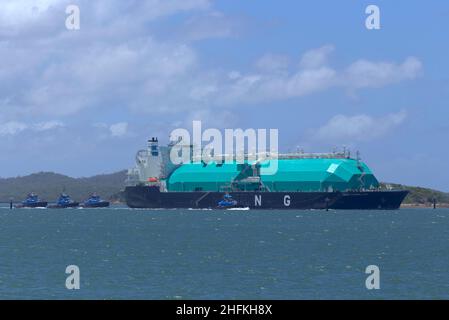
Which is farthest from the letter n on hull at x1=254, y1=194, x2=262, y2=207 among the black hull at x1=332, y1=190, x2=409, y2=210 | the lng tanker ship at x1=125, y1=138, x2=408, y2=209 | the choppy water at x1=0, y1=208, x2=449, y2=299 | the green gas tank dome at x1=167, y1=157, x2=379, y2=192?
the choppy water at x1=0, y1=208, x2=449, y2=299

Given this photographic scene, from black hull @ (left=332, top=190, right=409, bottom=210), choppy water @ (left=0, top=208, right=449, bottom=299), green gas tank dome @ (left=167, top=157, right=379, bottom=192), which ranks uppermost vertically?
green gas tank dome @ (left=167, top=157, right=379, bottom=192)

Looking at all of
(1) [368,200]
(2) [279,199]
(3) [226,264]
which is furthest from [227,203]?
(3) [226,264]

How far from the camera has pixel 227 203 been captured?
7303 inches

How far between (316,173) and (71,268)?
13144cm

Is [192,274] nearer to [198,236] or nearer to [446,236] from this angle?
[198,236]

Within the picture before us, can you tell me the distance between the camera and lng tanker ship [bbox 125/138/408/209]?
181500 mm

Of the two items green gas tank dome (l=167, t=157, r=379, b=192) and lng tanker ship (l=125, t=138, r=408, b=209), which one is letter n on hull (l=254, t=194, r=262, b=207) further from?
green gas tank dome (l=167, t=157, r=379, b=192)

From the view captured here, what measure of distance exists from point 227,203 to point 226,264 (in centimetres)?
12408

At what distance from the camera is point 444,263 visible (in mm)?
64875

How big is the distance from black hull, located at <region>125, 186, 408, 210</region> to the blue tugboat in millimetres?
1783

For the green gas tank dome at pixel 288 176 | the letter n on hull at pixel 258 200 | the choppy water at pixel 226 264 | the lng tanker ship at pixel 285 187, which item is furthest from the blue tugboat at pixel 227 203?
the choppy water at pixel 226 264

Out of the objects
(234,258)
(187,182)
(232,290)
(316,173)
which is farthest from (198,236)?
(187,182)

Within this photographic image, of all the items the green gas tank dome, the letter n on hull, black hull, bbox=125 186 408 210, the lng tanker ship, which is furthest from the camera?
the letter n on hull

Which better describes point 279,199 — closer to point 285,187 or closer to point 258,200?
point 285,187
